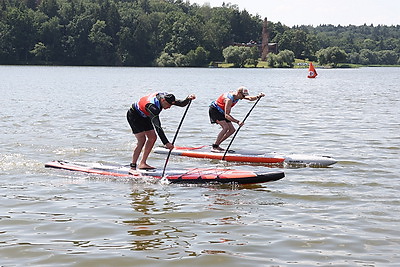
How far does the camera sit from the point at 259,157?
16.5m

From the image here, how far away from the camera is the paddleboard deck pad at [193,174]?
41.5 ft

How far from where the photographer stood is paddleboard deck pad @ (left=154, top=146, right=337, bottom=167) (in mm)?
15602

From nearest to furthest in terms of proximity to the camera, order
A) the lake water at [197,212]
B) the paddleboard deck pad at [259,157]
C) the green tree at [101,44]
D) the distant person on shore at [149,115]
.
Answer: the lake water at [197,212]
the distant person on shore at [149,115]
the paddleboard deck pad at [259,157]
the green tree at [101,44]

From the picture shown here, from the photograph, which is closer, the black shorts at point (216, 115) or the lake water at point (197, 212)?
the lake water at point (197, 212)

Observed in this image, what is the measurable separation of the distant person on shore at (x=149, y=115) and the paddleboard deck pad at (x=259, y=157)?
3.48 meters

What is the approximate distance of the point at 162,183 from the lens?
1314 centimetres

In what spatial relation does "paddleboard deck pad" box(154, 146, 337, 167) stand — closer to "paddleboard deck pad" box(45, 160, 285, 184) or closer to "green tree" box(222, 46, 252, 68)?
"paddleboard deck pad" box(45, 160, 285, 184)

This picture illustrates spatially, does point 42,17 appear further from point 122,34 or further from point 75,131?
point 75,131

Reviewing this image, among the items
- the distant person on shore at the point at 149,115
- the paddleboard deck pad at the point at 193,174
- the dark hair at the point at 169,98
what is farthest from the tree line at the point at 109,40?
the dark hair at the point at 169,98

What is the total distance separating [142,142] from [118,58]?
152 metres

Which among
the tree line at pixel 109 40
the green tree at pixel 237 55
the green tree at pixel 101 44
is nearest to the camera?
the tree line at pixel 109 40

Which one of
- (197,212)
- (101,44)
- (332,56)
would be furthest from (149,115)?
(332,56)

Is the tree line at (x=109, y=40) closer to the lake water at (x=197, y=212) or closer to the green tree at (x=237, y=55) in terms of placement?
the green tree at (x=237, y=55)

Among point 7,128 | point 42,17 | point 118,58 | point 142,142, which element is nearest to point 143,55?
point 118,58
